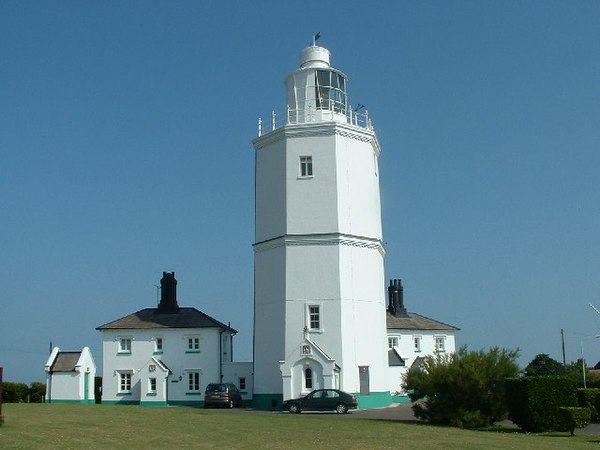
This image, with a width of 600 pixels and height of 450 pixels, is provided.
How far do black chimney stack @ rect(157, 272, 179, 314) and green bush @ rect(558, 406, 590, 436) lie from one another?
27.5 meters

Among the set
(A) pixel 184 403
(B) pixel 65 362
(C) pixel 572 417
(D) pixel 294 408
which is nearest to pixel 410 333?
(A) pixel 184 403

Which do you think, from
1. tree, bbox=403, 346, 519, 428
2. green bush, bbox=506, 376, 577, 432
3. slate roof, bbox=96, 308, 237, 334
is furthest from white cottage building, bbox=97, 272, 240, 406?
green bush, bbox=506, 376, 577, 432

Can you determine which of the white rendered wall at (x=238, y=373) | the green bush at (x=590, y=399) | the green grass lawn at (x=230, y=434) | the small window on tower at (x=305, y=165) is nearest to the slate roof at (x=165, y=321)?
the white rendered wall at (x=238, y=373)

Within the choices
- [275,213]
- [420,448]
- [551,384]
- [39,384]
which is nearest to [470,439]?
[420,448]

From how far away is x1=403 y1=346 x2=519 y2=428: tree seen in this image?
26.3m

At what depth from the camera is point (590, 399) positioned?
28031 mm

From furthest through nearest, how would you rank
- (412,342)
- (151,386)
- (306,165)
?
(412,342)
(151,386)
(306,165)

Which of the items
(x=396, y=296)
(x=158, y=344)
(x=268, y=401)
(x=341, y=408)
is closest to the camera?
(x=341, y=408)

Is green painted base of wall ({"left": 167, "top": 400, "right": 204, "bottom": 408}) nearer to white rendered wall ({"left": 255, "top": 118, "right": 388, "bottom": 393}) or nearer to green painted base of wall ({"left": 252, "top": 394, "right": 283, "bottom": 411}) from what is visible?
green painted base of wall ({"left": 252, "top": 394, "right": 283, "bottom": 411})

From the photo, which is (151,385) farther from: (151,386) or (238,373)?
(238,373)

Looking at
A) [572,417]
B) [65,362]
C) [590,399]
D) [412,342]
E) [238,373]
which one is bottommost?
[572,417]

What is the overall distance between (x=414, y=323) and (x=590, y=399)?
27.9 metres

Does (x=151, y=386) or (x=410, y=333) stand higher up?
(x=410, y=333)

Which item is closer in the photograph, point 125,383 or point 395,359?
point 125,383
